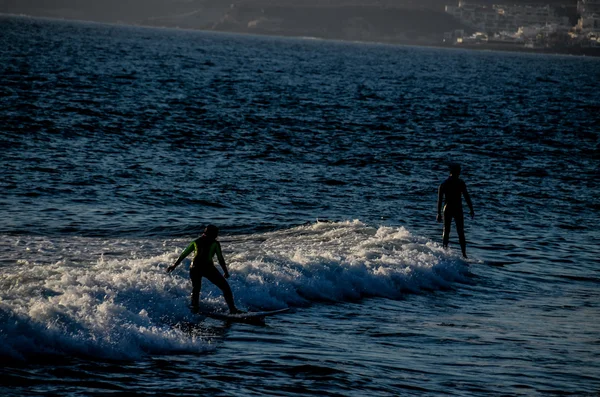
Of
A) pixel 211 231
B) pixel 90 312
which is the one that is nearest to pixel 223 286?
A: pixel 211 231

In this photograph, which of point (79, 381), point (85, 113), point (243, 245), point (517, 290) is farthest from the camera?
point (85, 113)

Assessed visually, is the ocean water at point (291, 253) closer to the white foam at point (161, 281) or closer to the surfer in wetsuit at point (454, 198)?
the white foam at point (161, 281)

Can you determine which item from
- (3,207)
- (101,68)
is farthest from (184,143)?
(101,68)

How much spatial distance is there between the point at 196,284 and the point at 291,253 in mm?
4721

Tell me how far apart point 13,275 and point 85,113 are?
1111 inches

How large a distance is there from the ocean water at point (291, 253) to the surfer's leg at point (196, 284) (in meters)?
0.32

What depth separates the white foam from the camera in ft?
41.7

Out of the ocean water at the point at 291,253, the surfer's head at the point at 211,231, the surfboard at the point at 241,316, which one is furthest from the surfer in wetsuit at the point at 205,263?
the ocean water at the point at 291,253

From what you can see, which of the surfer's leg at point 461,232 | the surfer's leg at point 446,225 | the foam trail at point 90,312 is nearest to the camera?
the foam trail at point 90,312

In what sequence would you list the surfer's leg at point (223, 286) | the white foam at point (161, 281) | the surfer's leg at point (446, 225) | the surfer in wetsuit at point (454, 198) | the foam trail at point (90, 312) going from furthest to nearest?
1. the surfer's leg at point (446, 225)
2. the surfer in wetsuit at point (454, 198)
3. the surfer's leg at point (223, 286)
4. the white foam at point (161, 281)
5. the foam trail at point (90, 312)

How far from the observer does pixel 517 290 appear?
1850 centimetres

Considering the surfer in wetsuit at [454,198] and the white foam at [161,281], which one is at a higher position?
the surfer in wetsuit at [454,198]

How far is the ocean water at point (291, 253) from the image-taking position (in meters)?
12.3

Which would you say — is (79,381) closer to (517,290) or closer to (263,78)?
(517,290)
